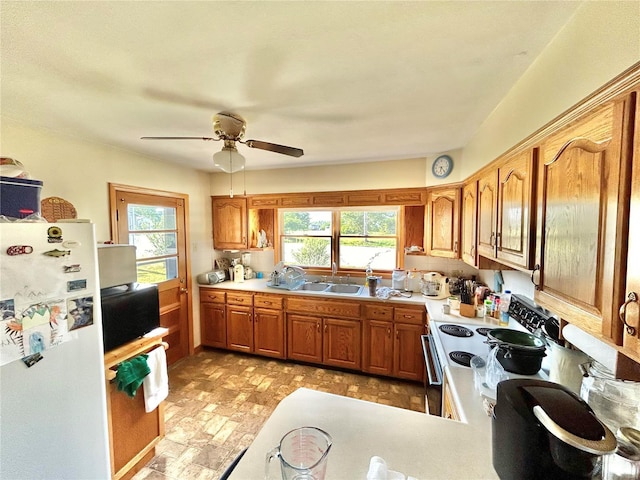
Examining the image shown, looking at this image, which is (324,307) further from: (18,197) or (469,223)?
(18,197)

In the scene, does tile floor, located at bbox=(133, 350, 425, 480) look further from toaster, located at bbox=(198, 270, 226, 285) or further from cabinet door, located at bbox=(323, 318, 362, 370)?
toaster, located at bbox=(198, 270, 226, 285)

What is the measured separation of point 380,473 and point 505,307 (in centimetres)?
195

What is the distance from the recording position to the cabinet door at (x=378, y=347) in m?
2.80

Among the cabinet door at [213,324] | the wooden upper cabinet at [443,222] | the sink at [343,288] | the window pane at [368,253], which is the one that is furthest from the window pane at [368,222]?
the cabinet door at [213,324]

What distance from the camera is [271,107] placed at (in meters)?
1.63

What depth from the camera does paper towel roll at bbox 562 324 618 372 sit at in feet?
2.74

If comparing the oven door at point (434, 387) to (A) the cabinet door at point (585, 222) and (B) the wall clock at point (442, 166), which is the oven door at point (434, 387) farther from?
(B) the wall clock at point (442, 166)

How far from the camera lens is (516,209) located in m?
1.31

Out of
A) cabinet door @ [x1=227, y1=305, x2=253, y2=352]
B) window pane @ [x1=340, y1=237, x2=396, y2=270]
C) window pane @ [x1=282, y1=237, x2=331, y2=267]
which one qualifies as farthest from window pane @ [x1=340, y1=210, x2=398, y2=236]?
cabinet door @ [x1=227, y1=305, x2=253, y2=352]

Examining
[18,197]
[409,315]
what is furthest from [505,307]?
[18,197]

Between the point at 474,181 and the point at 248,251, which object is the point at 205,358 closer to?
the point at 248,251

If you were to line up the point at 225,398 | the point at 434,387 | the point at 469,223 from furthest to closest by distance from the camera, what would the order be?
the point at 225,398, the point at 469,223, the point at 434,387

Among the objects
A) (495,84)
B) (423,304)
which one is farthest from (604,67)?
(423,304)

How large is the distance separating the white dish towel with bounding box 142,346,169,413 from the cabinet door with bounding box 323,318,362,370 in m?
1.64
